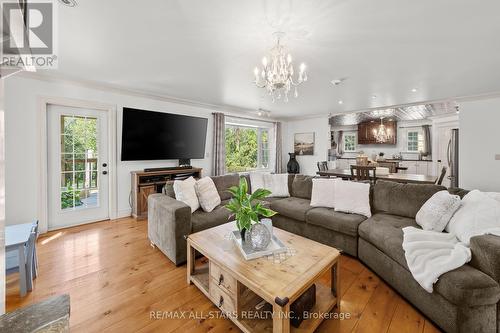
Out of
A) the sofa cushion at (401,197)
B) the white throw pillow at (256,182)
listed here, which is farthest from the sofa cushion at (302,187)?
the sofa cushion at (401,197)

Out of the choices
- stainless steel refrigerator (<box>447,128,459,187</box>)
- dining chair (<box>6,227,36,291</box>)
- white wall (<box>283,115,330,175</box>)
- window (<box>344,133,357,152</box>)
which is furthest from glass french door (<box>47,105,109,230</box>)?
window (<box>344,133,357,152</box>)

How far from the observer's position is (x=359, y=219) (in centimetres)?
255

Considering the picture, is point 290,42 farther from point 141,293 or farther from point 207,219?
point 141,293

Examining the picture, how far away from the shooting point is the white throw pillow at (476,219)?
1673 mm

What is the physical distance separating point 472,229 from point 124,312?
113 inches

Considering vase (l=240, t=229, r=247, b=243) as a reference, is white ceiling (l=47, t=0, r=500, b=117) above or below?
above

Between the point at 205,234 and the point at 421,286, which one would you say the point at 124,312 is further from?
the point at 421,286

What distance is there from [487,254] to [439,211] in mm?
775

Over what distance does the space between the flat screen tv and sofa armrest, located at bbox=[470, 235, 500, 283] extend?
4477 millimetres

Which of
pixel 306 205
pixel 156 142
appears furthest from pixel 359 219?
pixel 156 142

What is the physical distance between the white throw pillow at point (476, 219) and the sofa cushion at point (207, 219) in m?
2.34

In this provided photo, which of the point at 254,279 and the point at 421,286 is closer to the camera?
the point at 254,279

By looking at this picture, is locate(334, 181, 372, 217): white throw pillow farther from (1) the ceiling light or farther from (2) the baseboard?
(2) the baseboard

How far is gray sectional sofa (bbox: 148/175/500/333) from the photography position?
1.34 metres
